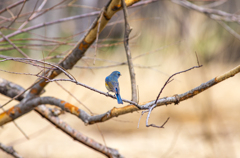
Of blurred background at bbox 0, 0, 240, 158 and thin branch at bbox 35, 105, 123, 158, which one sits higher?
blurred background at bbox 0, 0, 240, 158

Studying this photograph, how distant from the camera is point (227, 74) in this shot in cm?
63

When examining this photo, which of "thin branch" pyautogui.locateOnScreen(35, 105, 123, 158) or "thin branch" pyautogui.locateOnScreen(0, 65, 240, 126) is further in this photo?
"thin branch" pyautogui.locateOnScreen(35, 105, 123, 158)

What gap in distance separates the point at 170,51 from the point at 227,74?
200cm

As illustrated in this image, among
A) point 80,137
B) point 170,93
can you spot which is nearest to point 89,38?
point 80,137

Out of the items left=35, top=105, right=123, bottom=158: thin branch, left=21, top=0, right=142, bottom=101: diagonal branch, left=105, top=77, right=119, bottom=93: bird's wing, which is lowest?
left=35, top=105, right=123, bottom=158: thin branch

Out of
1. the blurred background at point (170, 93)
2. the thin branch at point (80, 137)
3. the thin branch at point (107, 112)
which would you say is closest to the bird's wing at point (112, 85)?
the thin branch at point (107, 112)

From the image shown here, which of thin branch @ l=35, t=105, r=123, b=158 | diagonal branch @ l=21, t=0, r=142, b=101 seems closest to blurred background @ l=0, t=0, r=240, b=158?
thin branch @ l=35, t=105, r=123, b=158

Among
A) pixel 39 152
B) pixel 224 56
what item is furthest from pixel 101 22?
pixel 39 152

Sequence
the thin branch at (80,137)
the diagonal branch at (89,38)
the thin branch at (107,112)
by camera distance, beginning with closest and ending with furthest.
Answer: the thin branch at (107,112) < the diagonal branch at (89,38) < the thin branch at (80,137)

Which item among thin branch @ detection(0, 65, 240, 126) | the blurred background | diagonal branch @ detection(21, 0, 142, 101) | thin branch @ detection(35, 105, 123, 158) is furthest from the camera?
the blurred background

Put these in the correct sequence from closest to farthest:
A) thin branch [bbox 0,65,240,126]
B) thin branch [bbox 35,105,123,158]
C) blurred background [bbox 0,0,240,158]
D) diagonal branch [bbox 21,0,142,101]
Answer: thin branch [bbox 0,65,240,126], diagonal branch [bbox 21,0,142,101], thin branch [bbox 35,105,123,158], blurred background [bbox 0,0,240,158]

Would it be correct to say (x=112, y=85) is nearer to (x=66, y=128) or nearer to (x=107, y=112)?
(x=107, y=112)

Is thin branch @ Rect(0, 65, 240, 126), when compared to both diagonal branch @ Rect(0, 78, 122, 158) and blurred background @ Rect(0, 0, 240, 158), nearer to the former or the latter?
diagonal branch @ Rect(0, 78, 122, 158)

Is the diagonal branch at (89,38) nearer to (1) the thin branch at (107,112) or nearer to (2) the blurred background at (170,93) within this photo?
(1) the thin branch at (107,112)
